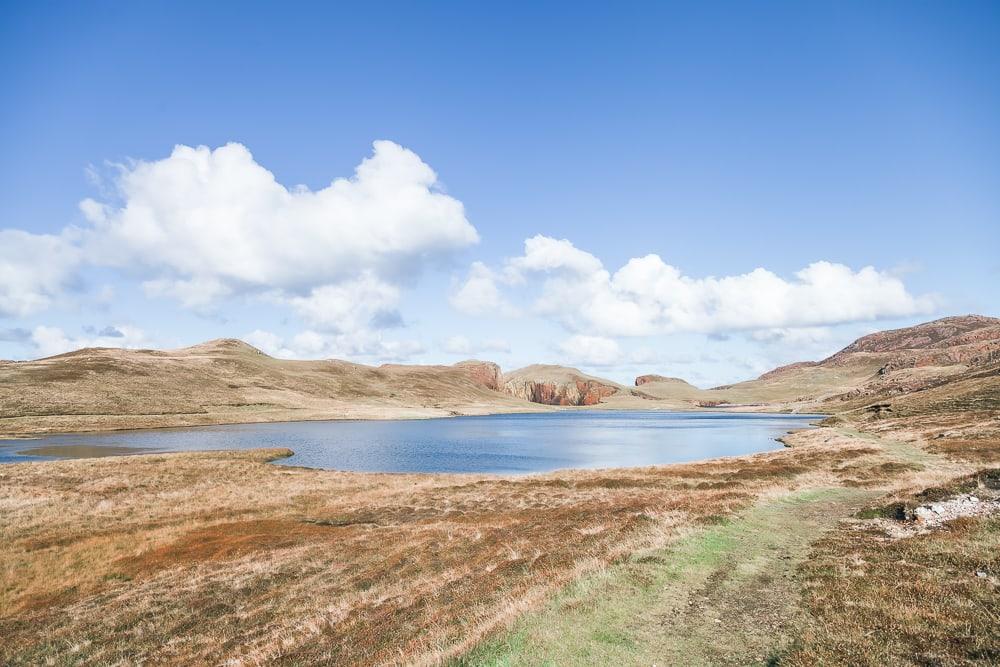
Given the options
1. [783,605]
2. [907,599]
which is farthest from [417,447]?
[907,599]

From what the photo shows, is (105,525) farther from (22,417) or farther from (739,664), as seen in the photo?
(22,417)

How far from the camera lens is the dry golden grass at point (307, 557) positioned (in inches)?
728

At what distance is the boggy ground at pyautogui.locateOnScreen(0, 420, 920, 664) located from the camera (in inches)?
726

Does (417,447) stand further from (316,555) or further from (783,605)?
(783,605)

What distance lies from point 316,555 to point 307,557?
1.65 feet

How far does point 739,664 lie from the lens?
11.0 m

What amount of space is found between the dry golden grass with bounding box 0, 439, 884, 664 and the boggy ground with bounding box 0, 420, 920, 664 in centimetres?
12

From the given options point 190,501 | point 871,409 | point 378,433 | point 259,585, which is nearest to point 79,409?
point 378,433

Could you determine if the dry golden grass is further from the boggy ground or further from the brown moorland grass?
the brown moorland grass

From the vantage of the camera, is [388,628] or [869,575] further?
[388,628]

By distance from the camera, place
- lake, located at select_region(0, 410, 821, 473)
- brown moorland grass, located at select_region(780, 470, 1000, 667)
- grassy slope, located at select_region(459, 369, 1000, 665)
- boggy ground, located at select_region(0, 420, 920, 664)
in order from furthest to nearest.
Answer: lake, located at select_region(0, 410, 821, 473) → boggy ground, located at select_region(0, 420, 920, 664) → grassy slope, located at select_region(459, 369, 1000, 665) → brown moorland grass, located at select_region(780, 470, 1000, 667)

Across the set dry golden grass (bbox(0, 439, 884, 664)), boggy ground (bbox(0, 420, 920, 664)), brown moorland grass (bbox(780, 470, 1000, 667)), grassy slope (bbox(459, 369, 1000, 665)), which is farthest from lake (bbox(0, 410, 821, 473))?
brown moorland grass (bbox(780, 470, 1000, 667))

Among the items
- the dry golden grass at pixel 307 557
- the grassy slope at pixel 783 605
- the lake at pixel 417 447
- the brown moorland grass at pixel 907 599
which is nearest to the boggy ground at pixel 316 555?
the dry golden grass at pixel 307 557

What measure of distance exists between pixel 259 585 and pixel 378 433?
117 metres
